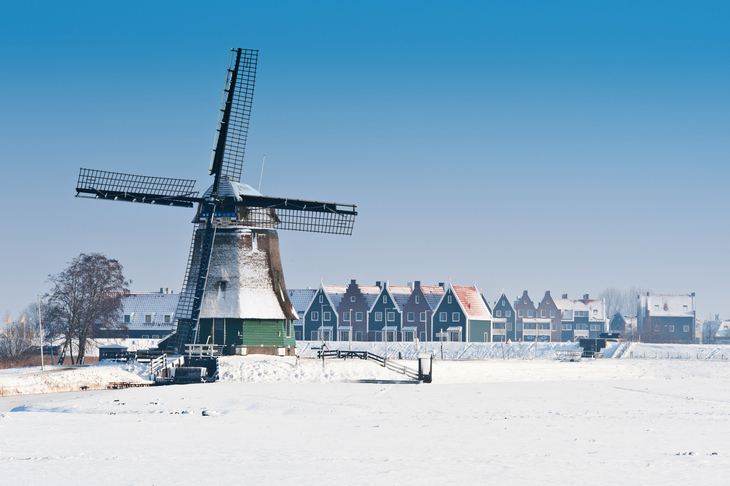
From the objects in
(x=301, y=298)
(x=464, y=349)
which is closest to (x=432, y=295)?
(x=464, y=349)

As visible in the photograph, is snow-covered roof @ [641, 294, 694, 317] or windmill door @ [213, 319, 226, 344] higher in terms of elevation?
snow-covered roof @ [641, 294, 694, 317]

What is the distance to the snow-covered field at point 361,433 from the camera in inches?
707

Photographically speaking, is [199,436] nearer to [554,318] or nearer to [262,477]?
[262,477]

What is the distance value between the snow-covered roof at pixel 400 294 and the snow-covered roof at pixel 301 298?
9387 millimetres

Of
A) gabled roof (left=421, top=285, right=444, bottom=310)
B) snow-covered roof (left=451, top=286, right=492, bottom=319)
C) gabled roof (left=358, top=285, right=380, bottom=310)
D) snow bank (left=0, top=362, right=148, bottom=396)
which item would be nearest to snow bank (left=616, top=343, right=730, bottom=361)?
snow-covered roof (left=451, top=286, right=492, bottom=319)

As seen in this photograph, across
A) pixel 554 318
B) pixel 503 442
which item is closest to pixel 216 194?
pixel 503 442

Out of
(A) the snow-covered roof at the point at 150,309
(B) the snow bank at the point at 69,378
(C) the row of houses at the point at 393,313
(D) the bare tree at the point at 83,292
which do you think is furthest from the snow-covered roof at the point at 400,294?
(B) the snow bank at the point at 69,378

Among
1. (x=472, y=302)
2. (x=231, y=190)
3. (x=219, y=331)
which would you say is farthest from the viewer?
(x=472, y=302)

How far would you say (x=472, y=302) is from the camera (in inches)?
→ 3563

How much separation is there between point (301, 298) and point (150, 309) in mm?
17706

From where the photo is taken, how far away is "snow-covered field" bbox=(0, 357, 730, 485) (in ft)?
58.9

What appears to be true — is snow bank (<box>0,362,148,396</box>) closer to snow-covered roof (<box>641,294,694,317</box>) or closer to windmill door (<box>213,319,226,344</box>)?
windmill door (<box>213,319,226,344</box>)

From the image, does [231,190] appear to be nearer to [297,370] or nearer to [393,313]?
[297,370]

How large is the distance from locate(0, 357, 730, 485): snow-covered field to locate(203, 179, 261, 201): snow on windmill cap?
31.9ft
